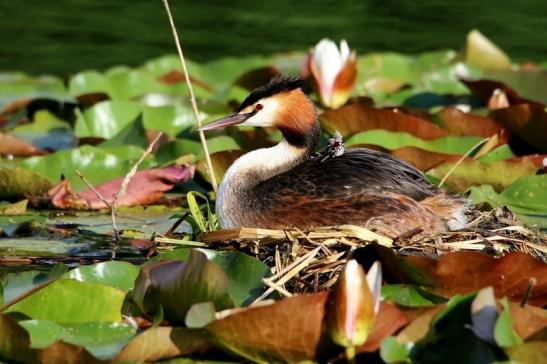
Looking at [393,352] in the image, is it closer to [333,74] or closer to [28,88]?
[333,74]

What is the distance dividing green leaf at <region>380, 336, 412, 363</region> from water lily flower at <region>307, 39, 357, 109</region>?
4.47 metres

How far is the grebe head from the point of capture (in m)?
Result: 5.77

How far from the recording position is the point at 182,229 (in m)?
6.03

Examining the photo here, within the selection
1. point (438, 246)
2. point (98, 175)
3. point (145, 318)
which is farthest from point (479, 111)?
point (145, 318)

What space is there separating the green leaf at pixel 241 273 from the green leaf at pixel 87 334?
1.46 ft

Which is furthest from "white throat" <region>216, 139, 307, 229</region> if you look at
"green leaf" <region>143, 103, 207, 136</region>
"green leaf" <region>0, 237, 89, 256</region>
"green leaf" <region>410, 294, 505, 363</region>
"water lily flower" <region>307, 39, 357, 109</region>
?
"water lily flower" <region>307, 39, 357, 109</region>

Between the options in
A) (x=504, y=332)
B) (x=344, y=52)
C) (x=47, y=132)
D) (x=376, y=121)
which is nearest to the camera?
(x=504, y=332)

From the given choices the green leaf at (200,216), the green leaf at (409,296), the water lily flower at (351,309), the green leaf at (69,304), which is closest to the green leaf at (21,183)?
the green leaf at (200,216)

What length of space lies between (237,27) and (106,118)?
4.33 meters

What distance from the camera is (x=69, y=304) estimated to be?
4.35 m

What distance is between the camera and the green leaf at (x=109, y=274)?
461 cm

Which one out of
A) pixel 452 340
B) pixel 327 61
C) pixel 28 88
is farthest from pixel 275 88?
pixel 28 88

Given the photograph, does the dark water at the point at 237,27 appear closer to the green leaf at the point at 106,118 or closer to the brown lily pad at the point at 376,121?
the green leaf at the point at 106,118

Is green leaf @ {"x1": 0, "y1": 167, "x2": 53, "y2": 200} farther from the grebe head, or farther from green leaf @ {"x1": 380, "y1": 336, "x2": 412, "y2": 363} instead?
green leaf @ {"x1": 380, "y1": 336, "x2": 412, "y2": 363}
